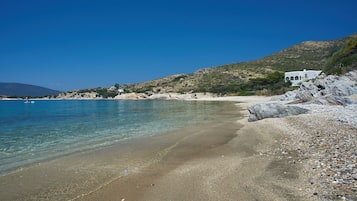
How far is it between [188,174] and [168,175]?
2.08ft

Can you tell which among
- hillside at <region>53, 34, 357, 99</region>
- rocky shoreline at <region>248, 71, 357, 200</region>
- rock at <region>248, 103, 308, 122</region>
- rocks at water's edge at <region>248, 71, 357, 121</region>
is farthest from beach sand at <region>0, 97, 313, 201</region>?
hillside at <region>53, 34, 357, 99</region>

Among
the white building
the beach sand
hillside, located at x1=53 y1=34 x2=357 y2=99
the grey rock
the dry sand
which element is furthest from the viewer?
hillside, located at x1=53 y1=34 x2=357 y2=99

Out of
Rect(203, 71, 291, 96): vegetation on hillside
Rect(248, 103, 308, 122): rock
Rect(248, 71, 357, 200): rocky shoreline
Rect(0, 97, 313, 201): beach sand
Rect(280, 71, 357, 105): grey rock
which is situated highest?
Rect(203, 71, 291, 96): vegetation on hillside

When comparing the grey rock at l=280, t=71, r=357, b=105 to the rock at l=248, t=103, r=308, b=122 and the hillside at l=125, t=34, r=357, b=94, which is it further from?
the hillside at l=125, t=34, r=357, b=94

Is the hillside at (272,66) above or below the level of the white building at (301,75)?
above

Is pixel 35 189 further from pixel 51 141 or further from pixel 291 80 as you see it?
pixel 291 80

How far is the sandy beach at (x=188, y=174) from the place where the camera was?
6.09 meters

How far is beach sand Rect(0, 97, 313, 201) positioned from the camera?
6212mm

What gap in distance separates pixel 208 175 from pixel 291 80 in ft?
261

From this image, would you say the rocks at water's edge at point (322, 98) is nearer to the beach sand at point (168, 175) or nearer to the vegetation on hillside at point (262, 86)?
the beach sand at point (168, 175)

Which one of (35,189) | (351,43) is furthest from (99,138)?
(351,43)

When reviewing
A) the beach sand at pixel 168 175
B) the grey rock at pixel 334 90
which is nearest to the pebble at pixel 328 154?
the beach sand at pixel 168 175

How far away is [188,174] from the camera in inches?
307

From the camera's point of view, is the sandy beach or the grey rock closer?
the sandy beach
